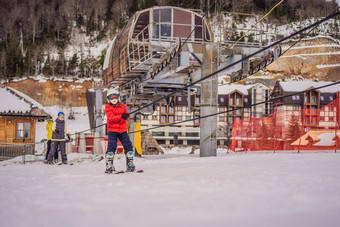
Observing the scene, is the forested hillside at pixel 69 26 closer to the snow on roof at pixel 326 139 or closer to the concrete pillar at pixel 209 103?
the snow on roof at pixel 326 139

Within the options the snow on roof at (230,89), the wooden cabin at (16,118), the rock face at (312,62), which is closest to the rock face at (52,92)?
the snow on roof at (230,89)

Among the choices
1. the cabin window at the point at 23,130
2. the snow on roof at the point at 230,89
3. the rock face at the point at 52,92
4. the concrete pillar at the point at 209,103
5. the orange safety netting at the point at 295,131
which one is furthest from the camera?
the rock face at the point at 52,92

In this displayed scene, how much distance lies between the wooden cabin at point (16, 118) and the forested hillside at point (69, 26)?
185ft

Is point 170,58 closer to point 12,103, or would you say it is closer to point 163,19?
point 163,19

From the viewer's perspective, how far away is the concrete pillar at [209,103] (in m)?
10.8

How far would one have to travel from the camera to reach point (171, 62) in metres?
11.0

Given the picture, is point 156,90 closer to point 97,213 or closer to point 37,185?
point 37,185

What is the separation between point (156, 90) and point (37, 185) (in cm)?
1094

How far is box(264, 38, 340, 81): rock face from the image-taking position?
275 feet

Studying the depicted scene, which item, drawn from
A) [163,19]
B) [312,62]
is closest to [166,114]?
[163,19]

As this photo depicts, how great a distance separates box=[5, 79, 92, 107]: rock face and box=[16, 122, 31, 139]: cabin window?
45.2 meters

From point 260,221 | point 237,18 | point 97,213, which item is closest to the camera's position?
point 260,221

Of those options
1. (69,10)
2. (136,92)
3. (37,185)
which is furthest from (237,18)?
(37,185)

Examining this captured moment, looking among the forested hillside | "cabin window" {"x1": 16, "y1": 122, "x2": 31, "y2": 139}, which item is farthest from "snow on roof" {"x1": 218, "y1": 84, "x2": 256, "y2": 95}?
the forested hillside
